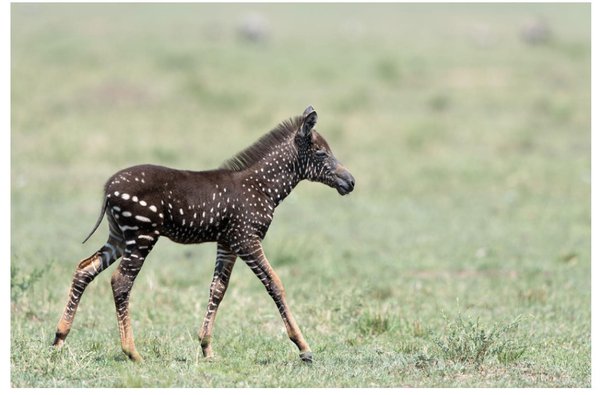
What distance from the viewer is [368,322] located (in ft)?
31.6

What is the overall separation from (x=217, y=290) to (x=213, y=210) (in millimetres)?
802

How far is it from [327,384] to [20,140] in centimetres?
1787

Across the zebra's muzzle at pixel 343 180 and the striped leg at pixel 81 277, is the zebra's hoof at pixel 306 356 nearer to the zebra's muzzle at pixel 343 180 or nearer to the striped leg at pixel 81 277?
the zebra's muzzle at pixel 343 180

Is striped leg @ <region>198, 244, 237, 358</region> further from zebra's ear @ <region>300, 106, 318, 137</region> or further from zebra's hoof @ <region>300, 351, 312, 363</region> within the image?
zebra's ear @ <region>300, 106, 318, 137</region>

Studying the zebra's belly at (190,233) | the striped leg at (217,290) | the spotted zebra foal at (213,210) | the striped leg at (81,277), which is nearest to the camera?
the spotted zebra foal at (213,210)

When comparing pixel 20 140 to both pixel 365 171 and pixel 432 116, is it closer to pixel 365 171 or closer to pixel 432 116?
pixel 365 171

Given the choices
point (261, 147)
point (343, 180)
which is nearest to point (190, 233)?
point (261, 147)

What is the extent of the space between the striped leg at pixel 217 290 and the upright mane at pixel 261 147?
2.47 feet

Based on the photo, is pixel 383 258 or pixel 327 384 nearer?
pixel 327 384

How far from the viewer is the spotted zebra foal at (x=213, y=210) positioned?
305 inches

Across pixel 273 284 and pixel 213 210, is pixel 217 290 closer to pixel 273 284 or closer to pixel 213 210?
pixel 273 284

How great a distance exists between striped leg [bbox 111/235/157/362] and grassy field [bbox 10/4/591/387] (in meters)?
0.25

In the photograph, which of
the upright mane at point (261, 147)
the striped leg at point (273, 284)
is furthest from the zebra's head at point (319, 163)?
the striped leg at point (273, 284)
